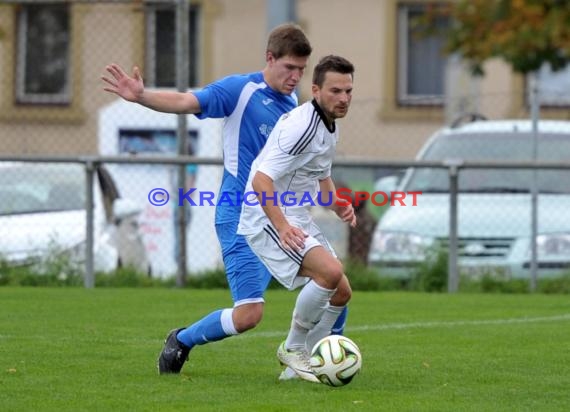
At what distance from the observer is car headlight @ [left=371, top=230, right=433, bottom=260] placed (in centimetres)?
1480

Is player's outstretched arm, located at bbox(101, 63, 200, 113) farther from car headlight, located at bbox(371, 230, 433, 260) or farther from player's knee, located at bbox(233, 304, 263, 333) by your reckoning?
car headlight, located at bbox(371, 230, 433, 260)

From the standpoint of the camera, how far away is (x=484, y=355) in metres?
9.41

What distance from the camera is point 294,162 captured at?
26.2 feet

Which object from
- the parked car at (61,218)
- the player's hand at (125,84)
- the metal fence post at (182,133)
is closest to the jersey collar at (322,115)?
the player's hand at (125,84)

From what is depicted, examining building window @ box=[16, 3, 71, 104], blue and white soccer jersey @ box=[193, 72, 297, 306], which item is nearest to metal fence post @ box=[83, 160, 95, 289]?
blue and white soccer jersey @ box=[193, 72, 297, 306]

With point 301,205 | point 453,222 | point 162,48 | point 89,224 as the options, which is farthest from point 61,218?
point 162,48

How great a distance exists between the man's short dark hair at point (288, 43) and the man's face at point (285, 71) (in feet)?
0.10

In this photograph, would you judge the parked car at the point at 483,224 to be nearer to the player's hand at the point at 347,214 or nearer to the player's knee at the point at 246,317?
the player's hand at the point at 347,214

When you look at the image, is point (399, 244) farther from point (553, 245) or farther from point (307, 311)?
point (307, 311)

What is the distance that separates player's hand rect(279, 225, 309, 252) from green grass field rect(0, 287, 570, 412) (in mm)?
711

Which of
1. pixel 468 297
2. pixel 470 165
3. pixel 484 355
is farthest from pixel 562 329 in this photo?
pixel 470 165

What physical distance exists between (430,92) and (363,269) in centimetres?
1213

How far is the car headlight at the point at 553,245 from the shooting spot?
14.9 meters

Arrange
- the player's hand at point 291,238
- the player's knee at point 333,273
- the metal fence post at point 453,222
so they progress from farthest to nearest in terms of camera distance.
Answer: the metal fence post at point 453,222 < the player's knee at point 333,273 < the player's hand at point 291,238
